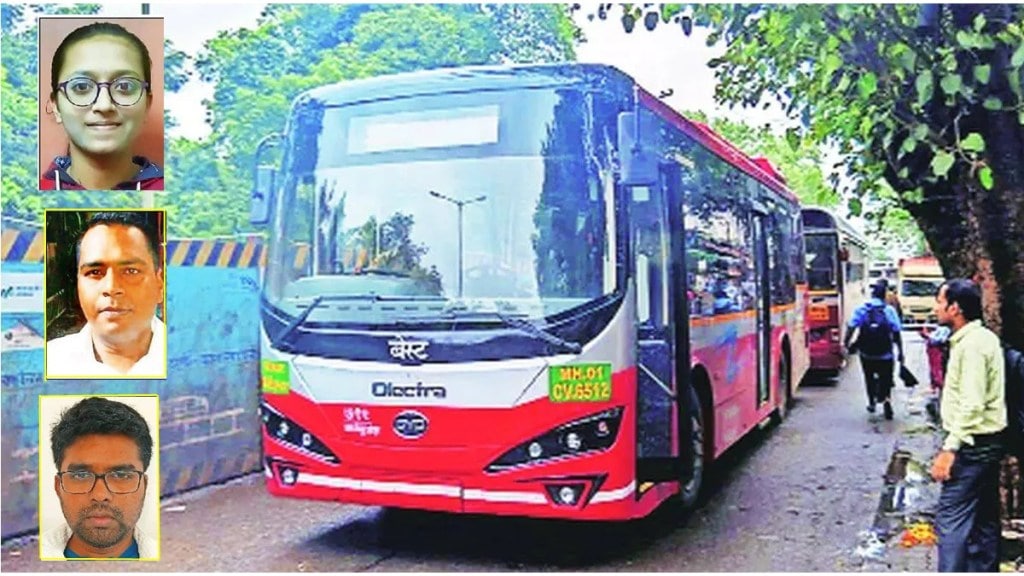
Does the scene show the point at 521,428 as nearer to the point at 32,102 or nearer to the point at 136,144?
the point at 136,144

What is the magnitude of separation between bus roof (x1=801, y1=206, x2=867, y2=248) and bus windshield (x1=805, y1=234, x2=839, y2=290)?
3.6 inches

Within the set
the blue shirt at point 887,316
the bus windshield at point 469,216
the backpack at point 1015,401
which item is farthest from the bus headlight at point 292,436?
the blue shirt at point 887,316

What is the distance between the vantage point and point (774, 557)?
4.82 m

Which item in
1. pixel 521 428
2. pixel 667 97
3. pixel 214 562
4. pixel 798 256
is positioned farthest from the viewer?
pixel 798 256

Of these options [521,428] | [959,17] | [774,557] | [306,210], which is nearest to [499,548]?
[521,428]

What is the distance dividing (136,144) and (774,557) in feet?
11.1

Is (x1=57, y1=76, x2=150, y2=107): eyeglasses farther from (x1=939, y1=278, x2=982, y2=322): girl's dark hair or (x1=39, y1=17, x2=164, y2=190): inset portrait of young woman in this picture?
(x1=939, y1=278, x2=982, y2=322): girl's dark hair

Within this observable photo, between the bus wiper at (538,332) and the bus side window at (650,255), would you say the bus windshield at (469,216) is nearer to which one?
the bus wiper at (538,332)

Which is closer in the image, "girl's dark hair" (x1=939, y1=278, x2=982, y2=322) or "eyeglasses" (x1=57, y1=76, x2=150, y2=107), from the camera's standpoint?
"girl's dark hair" (x1=939, y1=278, x2=982, y2=322)

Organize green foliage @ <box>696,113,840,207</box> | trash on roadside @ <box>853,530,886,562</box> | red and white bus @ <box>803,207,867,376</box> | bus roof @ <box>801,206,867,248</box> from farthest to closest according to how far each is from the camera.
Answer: red and white bus @ <box>803,207,867,376</box>, bus roof @ <box>801,206,867,248</box>, green foliage @ <box>696,113,840,207</box>, trash on roadside @ <box>853,530,886,562</box>

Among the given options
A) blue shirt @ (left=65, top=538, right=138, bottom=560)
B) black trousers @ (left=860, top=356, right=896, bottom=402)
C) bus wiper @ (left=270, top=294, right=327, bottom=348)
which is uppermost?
bus wiper @ (left=270, top=294, right=327, bottom=348)

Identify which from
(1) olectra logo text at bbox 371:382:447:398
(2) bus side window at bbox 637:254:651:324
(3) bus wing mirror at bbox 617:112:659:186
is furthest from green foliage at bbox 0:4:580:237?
(1) olectra logo text at bbox 371:382:447:398

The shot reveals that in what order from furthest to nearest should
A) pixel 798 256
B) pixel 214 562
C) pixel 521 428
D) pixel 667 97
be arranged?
pixel 798 256
pixel 667 97
pixel 214 562
pixel 521 428

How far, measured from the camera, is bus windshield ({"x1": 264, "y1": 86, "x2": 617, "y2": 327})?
4430 millimetres
